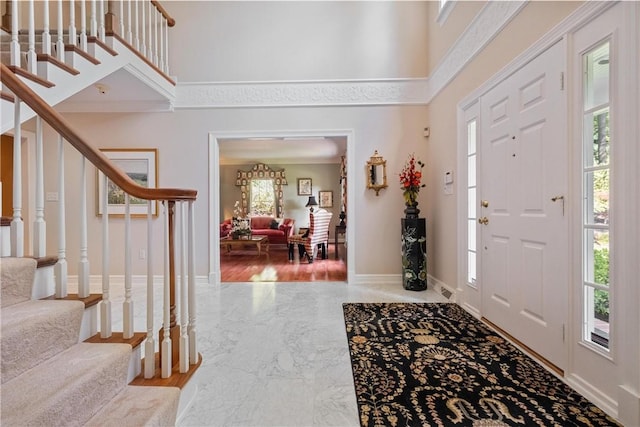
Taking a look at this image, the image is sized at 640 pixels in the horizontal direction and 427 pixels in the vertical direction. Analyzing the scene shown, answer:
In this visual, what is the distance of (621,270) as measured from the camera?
1.29 m

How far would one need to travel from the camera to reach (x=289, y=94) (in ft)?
12.5

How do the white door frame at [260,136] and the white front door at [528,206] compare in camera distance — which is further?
the white door frame at [260,136]

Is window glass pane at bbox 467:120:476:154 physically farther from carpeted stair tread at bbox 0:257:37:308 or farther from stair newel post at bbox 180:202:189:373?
carpeted stair tread at bbox 0:257:37:308

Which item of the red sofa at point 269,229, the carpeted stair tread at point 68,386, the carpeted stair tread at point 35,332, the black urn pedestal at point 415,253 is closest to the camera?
the carpeted stair tread at point 68,386

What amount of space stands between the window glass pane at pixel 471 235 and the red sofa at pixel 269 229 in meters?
5.08

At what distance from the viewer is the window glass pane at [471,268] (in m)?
2.74

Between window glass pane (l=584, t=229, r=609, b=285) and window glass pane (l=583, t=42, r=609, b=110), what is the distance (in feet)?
2.16

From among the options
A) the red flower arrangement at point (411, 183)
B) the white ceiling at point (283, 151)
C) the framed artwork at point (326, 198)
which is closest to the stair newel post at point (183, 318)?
the red flower arrangement at point (411, 183)

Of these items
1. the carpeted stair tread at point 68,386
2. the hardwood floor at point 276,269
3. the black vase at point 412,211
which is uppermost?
the black vase at point 412,211

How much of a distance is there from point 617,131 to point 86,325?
8.44 ft

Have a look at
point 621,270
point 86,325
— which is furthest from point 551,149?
point 86,325

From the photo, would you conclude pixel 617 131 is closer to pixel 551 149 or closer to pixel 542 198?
pixel 551 149

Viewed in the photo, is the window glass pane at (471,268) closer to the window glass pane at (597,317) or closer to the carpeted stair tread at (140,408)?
the window glass pane at (597,317)

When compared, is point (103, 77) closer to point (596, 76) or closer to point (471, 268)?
point (596, 76)
